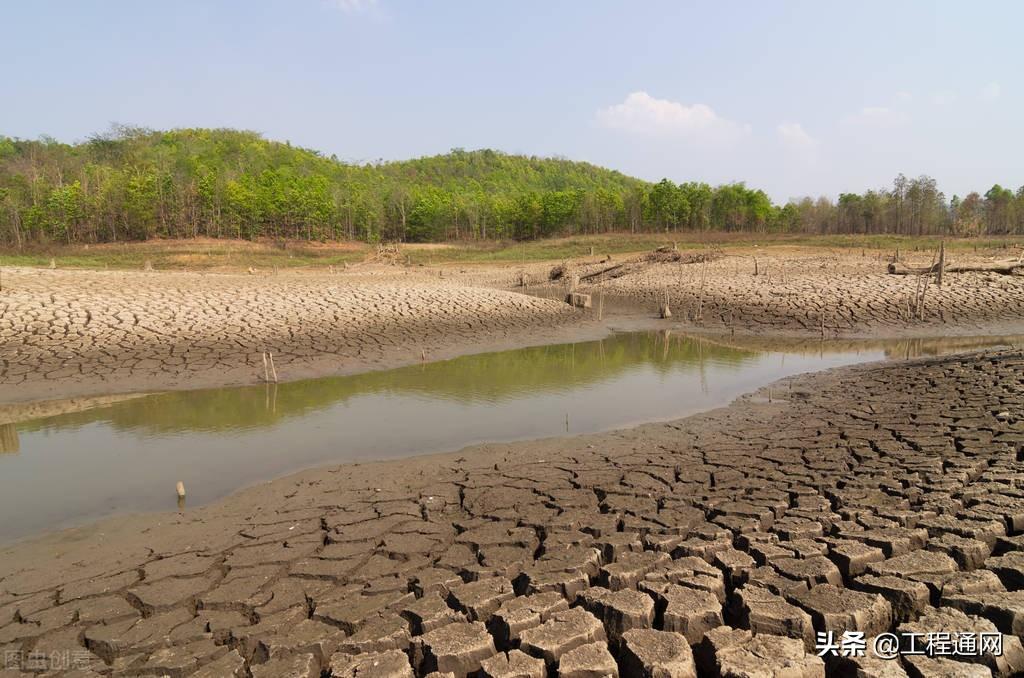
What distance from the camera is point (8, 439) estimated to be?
8266mm

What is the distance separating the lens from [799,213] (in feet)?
176

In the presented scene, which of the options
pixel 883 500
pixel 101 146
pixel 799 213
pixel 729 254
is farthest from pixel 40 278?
pixel 101 146

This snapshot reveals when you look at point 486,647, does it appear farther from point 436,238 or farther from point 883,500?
point 436,238

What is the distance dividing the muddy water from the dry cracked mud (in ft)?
2.74

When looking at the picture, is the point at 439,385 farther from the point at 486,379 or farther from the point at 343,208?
the point at 343,208

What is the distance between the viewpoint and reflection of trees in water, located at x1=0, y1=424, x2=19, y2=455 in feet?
25.8

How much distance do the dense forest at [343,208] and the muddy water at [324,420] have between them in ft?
130

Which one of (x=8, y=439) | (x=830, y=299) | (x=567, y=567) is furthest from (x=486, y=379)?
(x=830, y=299)

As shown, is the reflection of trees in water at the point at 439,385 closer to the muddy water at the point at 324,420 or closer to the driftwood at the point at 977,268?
the muddy water at the point at 324,420

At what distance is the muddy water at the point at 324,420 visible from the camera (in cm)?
663

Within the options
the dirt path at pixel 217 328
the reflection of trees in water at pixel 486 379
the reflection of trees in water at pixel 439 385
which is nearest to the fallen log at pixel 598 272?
the dirt path at pixel 217 328

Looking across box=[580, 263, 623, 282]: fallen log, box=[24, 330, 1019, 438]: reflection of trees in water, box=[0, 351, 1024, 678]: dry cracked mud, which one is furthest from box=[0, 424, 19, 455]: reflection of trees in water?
box=[580, 263, 623, 282]: fallen log

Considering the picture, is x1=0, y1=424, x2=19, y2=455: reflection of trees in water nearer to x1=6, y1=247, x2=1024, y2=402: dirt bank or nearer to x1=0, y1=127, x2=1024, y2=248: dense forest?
x1=6, y1=247, x2=1024, y2=402: dirt bank

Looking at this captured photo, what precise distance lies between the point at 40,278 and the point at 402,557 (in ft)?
53.7
